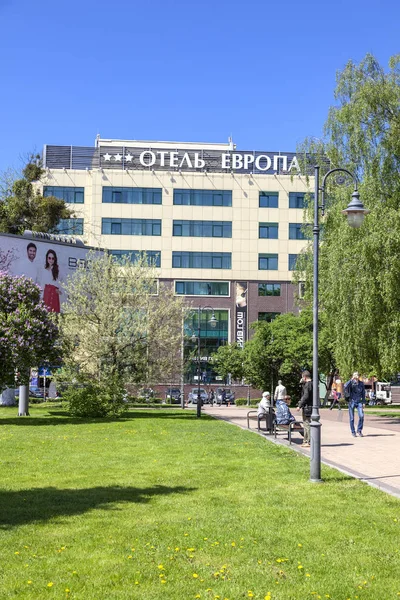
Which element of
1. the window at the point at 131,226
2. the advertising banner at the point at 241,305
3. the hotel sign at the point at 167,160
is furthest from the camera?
the hotel sign at the point at 167,160

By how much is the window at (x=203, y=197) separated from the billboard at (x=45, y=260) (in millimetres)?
36629

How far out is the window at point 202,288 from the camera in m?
74.9

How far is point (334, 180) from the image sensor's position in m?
37.1

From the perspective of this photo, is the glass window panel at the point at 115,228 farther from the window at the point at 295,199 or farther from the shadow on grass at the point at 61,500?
the shadow on grass at the point at 61,500

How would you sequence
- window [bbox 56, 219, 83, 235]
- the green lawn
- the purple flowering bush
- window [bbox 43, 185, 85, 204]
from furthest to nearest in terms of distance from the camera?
window [bbox 43, 185, 85, 204] < window [bbox 56, 219, 83, 235] < the purple flowering bush < the green lawn

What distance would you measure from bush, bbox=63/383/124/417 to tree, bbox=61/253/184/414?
7 cm

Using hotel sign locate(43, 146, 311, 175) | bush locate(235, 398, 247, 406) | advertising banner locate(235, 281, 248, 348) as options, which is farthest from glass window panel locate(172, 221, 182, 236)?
bush locate(235, 398, 247, 406)

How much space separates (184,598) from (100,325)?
104ft

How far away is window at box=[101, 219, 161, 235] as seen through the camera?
244 feet

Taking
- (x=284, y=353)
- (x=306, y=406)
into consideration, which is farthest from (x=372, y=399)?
(x=306, y=406)

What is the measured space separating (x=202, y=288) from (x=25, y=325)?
4596 centimetres

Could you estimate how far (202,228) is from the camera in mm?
75375

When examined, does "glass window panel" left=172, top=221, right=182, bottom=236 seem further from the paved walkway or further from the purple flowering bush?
the paved walkway

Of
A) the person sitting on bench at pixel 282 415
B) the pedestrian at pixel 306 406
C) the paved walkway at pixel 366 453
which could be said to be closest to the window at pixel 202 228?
the paved walkway at pixel 366 453
